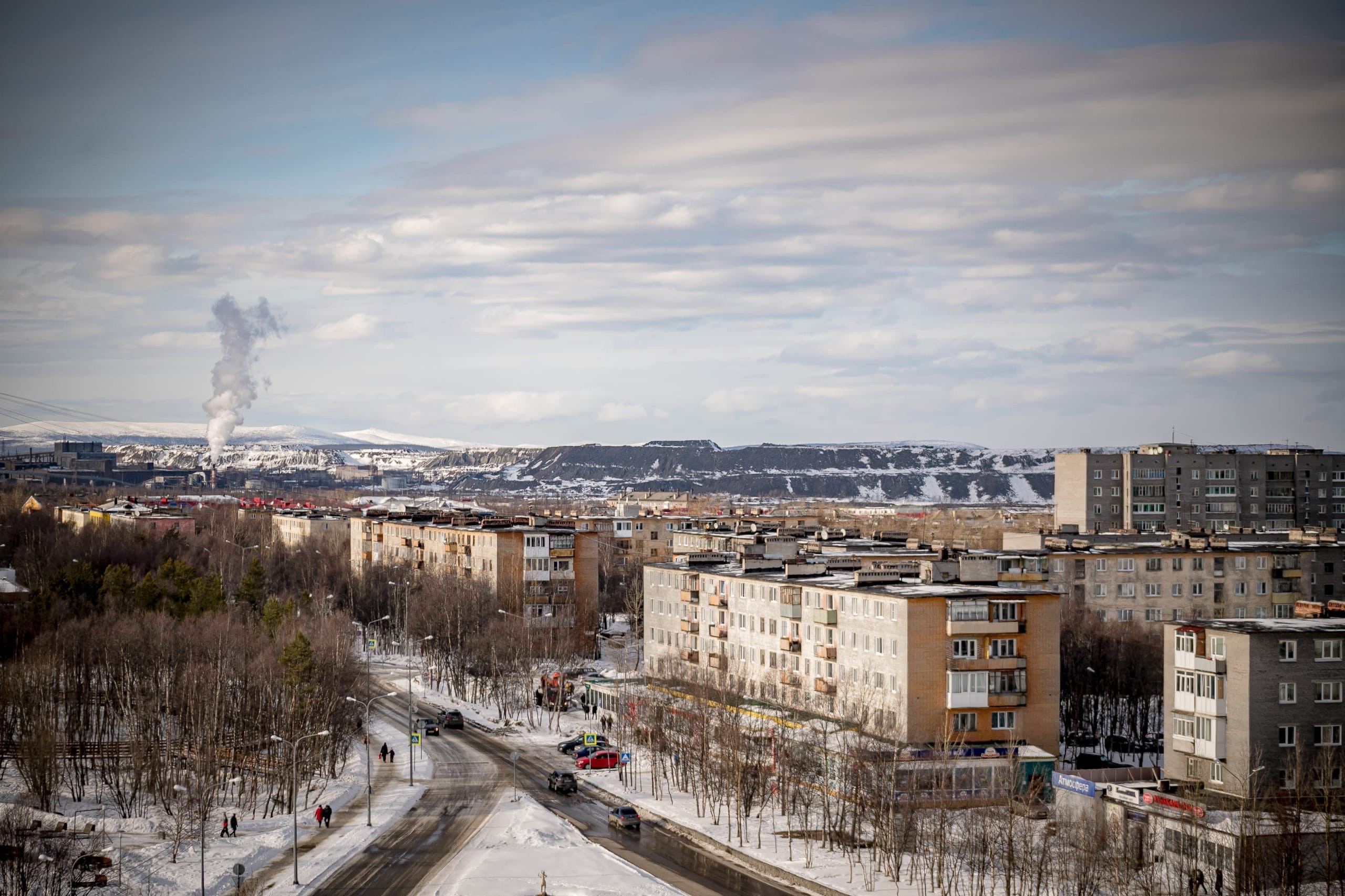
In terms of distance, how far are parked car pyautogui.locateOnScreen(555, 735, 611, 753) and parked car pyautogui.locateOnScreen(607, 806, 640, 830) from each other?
13.9 meters

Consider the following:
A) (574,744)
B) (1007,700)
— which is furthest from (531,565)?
(1007,700)

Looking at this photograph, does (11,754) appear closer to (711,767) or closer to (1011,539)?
(711,767)

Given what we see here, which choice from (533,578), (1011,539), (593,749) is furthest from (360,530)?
(593,749)

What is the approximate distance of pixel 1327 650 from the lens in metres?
52.3

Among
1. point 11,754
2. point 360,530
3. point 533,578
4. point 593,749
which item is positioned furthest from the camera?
point 360,530

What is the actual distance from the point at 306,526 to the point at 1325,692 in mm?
127961

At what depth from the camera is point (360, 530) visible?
142 metres

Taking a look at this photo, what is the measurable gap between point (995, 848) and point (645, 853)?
1294cm

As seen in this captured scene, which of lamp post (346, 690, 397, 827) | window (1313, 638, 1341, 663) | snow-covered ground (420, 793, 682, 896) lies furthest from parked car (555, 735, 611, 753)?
window (1313, 638, 1341, 663)

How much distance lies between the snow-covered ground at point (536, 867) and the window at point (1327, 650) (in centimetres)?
2589

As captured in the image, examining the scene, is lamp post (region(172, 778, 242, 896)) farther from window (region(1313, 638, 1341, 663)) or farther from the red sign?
window (region(1313, 638, 1341, 663))

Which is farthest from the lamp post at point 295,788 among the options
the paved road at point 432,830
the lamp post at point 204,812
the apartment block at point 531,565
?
the apartment block at point 531,565

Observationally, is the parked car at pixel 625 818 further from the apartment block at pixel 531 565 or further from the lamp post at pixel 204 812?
the apartment block at pixel 531 565

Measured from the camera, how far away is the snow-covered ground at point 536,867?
45812 millimetres
